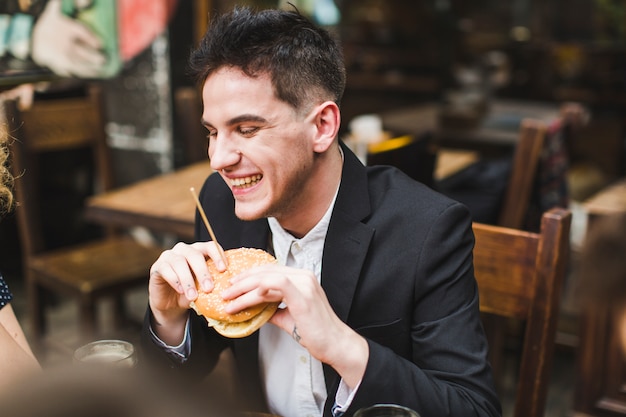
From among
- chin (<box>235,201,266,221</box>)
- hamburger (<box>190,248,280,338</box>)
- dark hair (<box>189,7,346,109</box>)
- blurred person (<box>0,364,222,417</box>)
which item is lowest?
hamburger (<box>190,248,280,338</box>)

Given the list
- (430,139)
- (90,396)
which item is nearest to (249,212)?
(90,396)

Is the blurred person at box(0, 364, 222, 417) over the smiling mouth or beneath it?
over

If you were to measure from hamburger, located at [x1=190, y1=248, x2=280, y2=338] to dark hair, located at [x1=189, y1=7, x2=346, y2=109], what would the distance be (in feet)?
1.04

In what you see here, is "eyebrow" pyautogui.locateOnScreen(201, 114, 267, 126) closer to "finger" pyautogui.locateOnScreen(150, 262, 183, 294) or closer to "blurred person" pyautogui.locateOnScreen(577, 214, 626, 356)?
"finger" pyautogui.locateOnScreen(150, 262, 183, 294)

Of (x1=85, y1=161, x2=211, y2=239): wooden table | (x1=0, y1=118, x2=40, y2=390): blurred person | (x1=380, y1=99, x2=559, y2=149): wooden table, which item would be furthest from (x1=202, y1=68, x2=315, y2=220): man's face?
(x1=380, y1=99, x2=559, y2=149): wooden table

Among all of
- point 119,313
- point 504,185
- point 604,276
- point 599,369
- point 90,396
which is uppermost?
point 90,396

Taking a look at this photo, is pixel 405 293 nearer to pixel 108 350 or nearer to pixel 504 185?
pixel 108 350

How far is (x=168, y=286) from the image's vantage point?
1409 mm

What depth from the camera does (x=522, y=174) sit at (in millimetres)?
2682

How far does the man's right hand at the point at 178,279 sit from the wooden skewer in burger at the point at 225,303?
0.05ft

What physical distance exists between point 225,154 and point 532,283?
2.48 feet

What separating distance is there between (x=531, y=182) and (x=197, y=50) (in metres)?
1.66

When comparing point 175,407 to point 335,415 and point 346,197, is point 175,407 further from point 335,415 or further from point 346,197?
point 346,197

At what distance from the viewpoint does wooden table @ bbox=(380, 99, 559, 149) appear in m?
4.36
